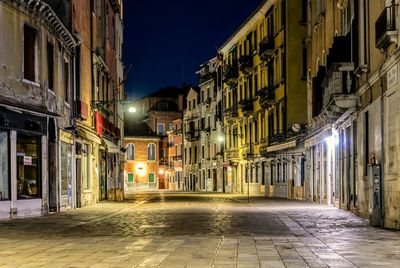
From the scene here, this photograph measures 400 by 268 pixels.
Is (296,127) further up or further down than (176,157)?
further up

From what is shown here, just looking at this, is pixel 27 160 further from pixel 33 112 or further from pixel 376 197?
pixel 376 197

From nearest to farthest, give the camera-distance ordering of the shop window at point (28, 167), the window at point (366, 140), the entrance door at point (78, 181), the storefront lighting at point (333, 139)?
the window at point (366, 140)
the shop window at point (28, 167)
the storefront lighting at point (333, 139)
the entrance door at point (78, 181)

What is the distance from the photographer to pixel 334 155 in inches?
1189

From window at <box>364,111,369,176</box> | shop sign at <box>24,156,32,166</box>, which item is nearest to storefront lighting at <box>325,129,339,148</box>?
window at <box>364,111,369,176</box>

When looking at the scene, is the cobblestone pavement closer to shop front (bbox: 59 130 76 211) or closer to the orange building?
shop front (bbox: 59 130 76 211)

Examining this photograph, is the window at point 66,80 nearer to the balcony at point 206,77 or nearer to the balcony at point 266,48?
the balcony at point 266,48

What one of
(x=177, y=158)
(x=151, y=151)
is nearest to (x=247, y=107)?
(x=177, y=158)

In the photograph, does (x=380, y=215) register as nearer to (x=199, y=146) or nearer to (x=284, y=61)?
(x=284, y=61)

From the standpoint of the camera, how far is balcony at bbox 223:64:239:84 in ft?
198

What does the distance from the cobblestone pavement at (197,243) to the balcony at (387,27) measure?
467cm

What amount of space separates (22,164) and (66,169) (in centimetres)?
491

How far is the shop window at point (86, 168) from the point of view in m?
32.5

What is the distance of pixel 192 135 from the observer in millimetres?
84125

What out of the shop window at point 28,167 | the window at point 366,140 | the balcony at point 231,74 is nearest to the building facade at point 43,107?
the shop window at point 28,167
